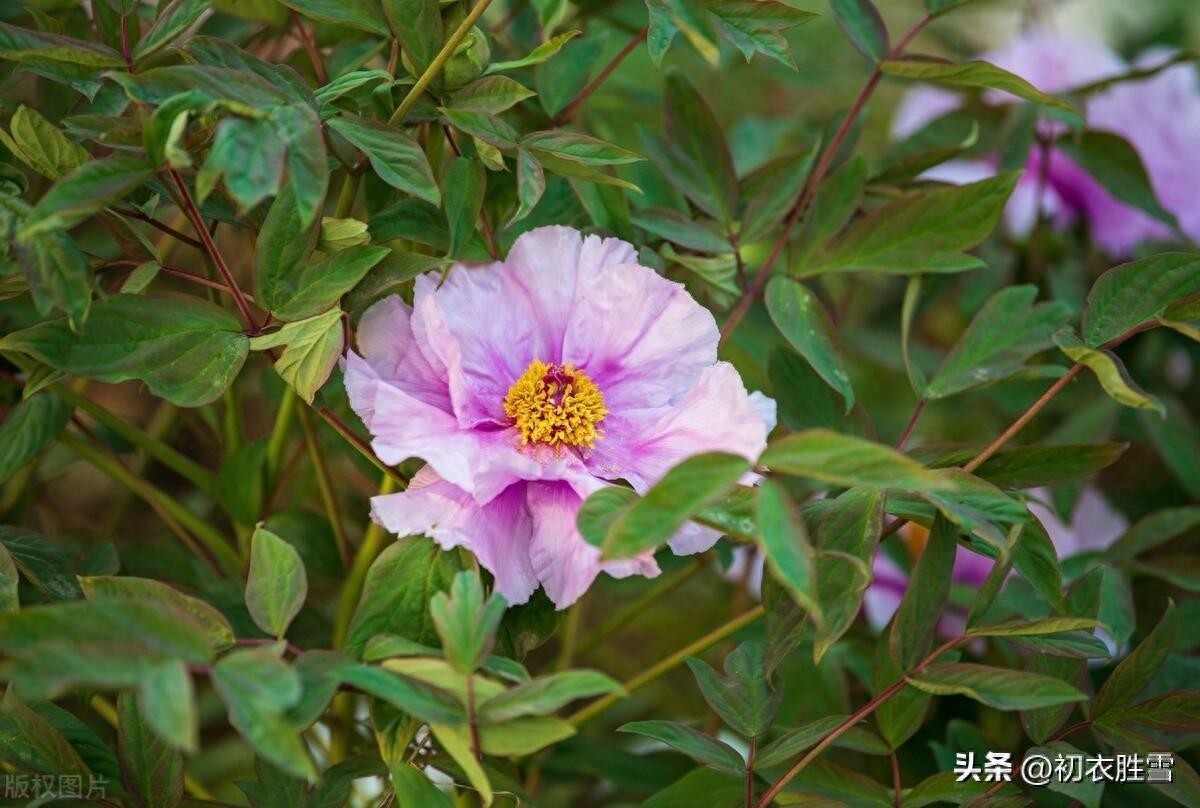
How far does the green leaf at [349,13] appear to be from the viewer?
1.29ft

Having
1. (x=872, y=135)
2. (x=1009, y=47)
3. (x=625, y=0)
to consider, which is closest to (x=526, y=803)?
(x=625, y=0)

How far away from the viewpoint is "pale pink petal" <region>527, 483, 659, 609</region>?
363 mm

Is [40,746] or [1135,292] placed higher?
[1135,292]

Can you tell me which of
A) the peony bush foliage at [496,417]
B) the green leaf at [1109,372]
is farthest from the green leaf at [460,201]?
the green leaf at [1109,372]

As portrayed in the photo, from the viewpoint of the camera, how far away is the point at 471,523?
1.20 feet

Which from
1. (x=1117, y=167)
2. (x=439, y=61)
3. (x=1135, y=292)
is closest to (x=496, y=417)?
(x=439, y=61)

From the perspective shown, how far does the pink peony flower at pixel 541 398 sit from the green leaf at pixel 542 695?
1.8 inches

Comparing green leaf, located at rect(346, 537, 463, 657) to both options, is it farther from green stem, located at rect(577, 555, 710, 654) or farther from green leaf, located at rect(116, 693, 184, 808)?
green stem, located at rect(577, 555, 710, 654)

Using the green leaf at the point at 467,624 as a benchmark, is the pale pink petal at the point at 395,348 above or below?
above

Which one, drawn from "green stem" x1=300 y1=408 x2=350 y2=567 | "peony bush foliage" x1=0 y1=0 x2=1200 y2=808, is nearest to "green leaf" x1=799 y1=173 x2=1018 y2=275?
"peony bush foliage" x1=0 y1=0 x2=1200 y2=808

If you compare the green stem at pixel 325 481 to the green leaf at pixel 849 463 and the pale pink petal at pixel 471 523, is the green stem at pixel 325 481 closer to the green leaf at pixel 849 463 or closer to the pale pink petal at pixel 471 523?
the pale pink petal at pixel 471 523

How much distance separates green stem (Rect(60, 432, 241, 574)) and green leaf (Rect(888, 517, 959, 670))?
279mm

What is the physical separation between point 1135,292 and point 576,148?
0.67 feet

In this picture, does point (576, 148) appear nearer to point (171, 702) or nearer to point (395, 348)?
point (395, 348)
